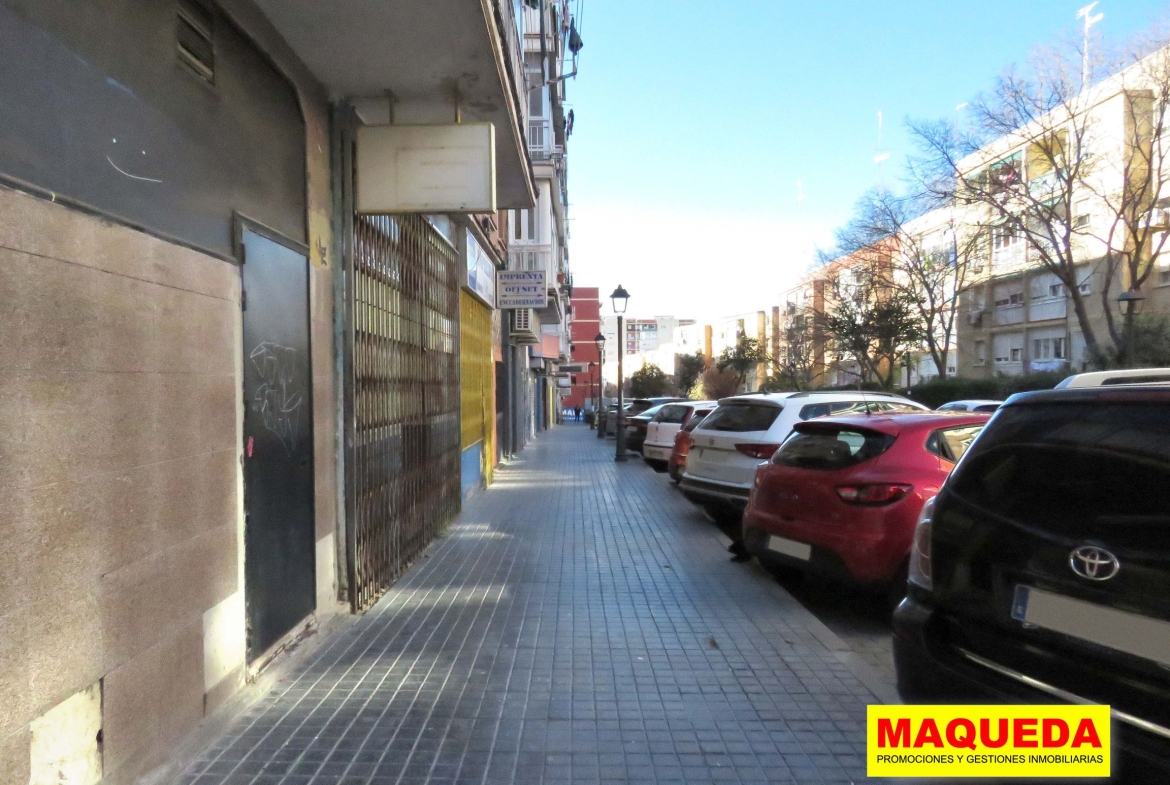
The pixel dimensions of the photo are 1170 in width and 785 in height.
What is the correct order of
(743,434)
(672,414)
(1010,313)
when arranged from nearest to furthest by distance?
1. (743,434)
2. (672,414)
3. (1010,313)

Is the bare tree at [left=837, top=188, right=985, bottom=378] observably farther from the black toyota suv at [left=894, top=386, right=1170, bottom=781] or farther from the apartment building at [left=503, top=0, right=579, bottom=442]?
the black toyota suv at [left=894, top=386, right=1170, bottom=781]

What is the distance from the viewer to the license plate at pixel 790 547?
6.01m

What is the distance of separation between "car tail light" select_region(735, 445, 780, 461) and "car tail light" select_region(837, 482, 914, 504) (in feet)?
10.1

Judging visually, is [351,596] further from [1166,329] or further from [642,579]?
[1166,329]

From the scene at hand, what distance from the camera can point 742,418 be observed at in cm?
951

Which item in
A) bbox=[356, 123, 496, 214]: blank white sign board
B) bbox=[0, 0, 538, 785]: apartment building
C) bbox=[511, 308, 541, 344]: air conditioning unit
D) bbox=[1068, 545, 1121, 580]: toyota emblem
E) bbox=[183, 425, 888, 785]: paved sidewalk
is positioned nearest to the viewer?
bbox=[1068, 545, 1121, 580]: toyota emblem

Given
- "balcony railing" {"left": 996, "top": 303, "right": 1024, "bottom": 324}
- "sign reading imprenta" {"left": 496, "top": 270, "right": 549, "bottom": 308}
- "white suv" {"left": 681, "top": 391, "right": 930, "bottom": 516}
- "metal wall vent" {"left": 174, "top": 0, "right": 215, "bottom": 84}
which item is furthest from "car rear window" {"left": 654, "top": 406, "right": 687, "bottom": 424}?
"balcony railing" {"left": 996, "top": 303, "right": 1024, "bottom": 324}

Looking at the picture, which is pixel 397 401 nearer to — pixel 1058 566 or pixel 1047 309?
pixel 1058 566

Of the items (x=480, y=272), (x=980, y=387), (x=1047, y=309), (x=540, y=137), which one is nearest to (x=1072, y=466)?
(x=480, y=272)

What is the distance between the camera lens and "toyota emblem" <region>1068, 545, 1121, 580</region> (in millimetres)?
2447

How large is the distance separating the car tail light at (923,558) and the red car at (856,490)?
2309 millimetres

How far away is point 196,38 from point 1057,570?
4383 millimetres

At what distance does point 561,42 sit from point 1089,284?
2490cm

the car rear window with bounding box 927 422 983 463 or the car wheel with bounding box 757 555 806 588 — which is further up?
the car rear window with bounding box 927 422 983 463
